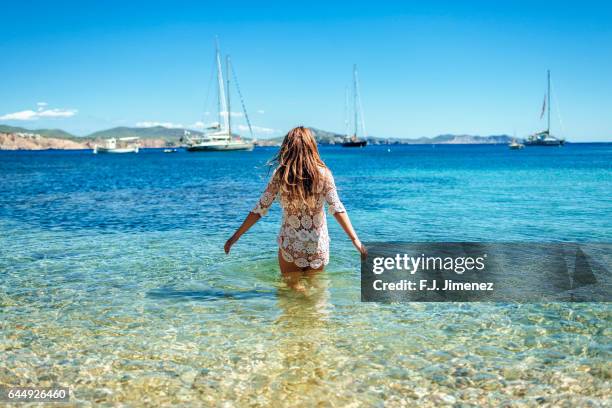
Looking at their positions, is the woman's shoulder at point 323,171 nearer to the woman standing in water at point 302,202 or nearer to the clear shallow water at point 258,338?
the woman standing in water at point 302,202

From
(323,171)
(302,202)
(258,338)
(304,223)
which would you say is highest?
(323,171)

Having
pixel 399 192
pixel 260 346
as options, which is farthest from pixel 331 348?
pixel 399 192

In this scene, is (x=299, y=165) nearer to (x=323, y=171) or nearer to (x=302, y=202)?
(x=323, y=171)

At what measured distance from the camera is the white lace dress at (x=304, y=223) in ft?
20.0

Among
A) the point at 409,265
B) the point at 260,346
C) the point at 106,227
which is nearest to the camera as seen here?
the point at 260,346

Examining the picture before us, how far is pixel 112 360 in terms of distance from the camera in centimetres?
509

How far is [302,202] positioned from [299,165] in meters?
0.47

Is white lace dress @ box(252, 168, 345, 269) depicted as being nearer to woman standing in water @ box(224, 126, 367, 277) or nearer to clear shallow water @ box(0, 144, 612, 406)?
woman standing in water @ box(224, 126, 367, 277)

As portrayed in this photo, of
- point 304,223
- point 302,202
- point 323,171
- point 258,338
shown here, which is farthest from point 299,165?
point 258,338

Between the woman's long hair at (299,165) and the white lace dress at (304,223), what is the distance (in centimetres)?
10

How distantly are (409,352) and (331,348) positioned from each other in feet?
2.66

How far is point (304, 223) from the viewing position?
6348 millimetres

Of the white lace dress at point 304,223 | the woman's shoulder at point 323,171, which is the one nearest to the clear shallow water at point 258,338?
the white lace dress at point 304,223

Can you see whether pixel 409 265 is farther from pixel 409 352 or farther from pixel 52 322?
pixel 52 322
